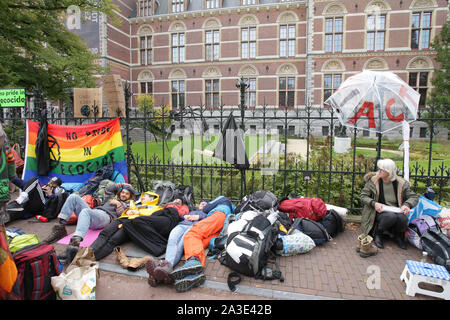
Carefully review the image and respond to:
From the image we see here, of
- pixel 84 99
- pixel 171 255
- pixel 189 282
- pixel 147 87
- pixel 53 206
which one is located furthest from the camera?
pixel 147 87

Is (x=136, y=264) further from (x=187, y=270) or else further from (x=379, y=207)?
(x=379, y=207)

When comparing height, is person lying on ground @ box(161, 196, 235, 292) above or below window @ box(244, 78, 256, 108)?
below

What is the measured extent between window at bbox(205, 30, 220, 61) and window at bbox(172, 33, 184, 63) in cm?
243

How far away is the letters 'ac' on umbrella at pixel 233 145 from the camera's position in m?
5.31

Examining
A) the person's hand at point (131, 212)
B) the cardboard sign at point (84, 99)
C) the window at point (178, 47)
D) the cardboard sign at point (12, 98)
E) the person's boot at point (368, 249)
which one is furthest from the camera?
the window at point (178, 47)

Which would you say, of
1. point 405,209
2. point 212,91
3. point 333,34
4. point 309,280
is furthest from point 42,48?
point 333,34

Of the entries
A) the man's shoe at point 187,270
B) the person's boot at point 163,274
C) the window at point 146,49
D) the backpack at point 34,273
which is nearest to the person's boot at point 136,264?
the person's boot at point 163,274

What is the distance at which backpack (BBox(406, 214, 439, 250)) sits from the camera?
13.5 ft

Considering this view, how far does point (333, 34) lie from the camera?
2133cm

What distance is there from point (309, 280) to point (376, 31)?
23.4 meters

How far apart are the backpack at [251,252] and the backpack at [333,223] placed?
1.29 m

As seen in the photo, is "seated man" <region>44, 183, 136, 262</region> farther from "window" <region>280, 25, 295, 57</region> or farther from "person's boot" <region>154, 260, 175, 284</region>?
"window" <region>280, 25, 295, 57</region>

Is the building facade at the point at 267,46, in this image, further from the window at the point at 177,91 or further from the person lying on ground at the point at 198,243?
the person lying on ground at the point at 198,243

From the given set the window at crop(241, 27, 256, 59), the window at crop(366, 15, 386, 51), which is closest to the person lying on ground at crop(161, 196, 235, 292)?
the window at crop(241, 27, 256, 59)
